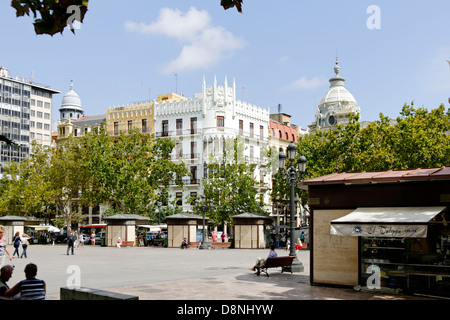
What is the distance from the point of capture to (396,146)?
36594 mm

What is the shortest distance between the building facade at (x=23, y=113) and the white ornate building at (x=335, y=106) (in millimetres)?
56441

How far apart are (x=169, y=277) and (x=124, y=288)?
3.12 meters

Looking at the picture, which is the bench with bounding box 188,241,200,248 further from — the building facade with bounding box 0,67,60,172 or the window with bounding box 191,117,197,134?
the building facade with bounding box 0,67,60,172

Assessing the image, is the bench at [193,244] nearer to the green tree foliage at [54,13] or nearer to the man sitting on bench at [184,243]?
the man sitting on bench at [184,243]

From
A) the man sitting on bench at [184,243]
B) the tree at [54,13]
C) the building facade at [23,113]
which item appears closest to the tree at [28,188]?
the man sitting on bench at [184,243]

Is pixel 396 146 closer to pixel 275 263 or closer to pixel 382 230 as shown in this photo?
pixel 275 263

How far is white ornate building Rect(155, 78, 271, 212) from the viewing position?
204ft

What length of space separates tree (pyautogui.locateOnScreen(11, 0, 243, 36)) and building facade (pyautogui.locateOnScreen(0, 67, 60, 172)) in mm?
99626

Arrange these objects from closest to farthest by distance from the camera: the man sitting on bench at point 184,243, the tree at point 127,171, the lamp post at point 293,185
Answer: the lamp post at point 293,185
the man sitting on bench at point 184,243
the tree at point 127,171

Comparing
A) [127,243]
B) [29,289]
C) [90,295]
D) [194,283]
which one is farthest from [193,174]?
[90,295]

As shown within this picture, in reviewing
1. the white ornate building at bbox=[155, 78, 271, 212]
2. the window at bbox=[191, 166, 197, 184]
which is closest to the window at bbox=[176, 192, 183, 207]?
the white ornate building at bbox=[155, 78, 271, 212]

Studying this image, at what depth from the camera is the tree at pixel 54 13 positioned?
4.66 metres

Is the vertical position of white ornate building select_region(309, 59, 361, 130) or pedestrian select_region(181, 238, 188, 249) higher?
white ornate building select_region(309, 59, 361, 130)

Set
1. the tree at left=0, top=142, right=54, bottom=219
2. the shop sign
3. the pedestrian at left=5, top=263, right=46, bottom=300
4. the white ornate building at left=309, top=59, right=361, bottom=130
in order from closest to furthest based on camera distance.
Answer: the pedestrian at left=5, top=263, right=46, bottom=300 → the shop sign → the tree at left=0, top=142, right=54, bottom=219 → the white ornate building at left=309, top=59, right=361, bottom=130
